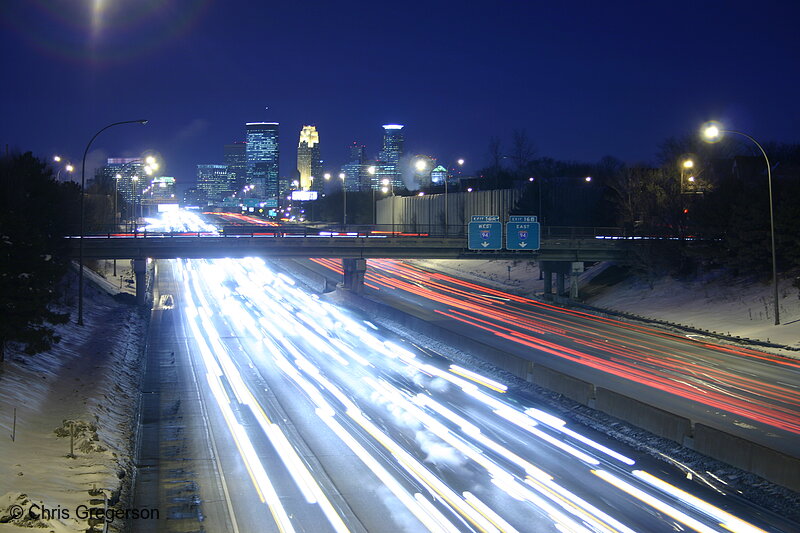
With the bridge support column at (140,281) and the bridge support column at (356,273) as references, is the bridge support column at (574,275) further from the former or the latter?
the bridge support column at (140,281)

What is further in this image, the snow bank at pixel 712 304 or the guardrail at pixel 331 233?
the guardrail at pixel 331 233

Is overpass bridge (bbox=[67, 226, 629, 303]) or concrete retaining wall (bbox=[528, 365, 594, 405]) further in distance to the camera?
overpass bridge (bbox=[67, 226, 629, 303])

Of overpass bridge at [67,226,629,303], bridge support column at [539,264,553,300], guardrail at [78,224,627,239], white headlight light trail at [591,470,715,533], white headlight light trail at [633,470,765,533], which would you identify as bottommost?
white headlight light trail at [633,470,765,533]

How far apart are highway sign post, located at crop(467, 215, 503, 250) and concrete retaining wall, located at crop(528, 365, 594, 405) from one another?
25.9 metres

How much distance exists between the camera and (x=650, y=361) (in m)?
31.6

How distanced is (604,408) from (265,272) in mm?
66102

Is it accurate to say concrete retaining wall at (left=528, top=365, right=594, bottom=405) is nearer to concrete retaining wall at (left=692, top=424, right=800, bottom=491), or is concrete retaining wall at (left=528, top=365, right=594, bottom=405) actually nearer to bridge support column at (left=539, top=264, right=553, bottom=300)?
concrete retaining wall at (left=692, top=424, right=800, bottom=491)

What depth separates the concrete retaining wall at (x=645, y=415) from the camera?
18609 millimetres

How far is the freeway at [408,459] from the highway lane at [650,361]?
4.51 metres

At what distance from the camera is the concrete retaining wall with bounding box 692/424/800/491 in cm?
1499

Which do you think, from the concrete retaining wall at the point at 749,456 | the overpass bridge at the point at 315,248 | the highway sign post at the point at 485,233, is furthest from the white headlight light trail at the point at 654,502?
the overpass bridge at the point at 315,248

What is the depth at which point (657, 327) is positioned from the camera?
1719 inches

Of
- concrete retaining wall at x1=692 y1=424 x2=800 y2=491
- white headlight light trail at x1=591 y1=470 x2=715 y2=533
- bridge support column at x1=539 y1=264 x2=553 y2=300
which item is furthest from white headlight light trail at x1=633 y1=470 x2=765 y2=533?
bridge support column at x1=539 y1=264 x2=553 y2=300

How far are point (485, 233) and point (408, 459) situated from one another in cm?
3518
